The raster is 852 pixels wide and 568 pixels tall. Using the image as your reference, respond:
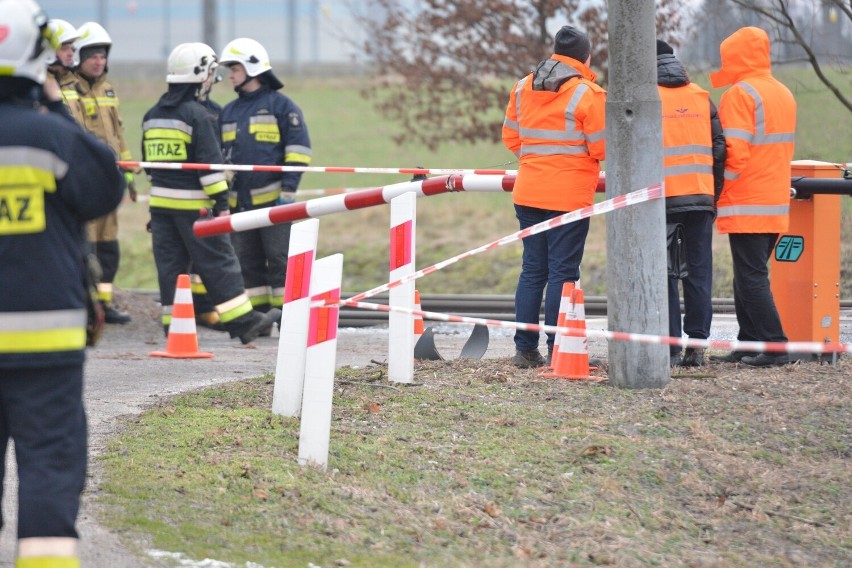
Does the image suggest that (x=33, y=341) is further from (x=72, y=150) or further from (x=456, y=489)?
(x=456, y=489)

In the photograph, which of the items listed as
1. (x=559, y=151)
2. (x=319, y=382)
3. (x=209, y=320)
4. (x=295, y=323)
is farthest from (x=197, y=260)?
(x=319, y=382)

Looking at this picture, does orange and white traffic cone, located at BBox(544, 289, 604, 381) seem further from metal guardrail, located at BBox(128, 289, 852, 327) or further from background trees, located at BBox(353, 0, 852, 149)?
background trees, located at BBox(353, 0, 852, 149)

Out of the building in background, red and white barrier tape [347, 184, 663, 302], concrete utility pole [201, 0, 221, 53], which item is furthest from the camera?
the building in background

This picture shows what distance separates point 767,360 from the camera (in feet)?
27.2

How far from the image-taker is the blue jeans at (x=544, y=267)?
8078 millimetres

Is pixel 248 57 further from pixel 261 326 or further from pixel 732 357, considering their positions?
pixel 732 357

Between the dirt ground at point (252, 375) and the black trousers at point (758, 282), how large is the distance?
29 centimetres

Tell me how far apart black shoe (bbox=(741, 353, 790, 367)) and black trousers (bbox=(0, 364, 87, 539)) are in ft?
17.4

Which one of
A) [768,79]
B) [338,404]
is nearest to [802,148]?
[768,79]

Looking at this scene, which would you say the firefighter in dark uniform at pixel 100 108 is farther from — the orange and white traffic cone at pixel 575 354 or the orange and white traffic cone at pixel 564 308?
the orange and white traffic cone at pixel 575 354

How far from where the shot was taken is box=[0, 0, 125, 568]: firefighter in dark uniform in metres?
3.92

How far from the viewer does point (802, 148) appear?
1550 cm

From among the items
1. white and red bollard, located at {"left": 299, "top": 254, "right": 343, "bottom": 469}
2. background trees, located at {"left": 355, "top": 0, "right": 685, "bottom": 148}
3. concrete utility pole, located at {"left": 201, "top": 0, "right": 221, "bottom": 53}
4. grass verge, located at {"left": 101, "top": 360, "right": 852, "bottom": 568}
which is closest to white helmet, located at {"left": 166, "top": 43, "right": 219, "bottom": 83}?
grass verge, located at {"left": 101, "top": 360, "right": 852, "bottom": 568}

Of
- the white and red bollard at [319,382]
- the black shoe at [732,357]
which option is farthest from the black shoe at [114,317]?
the white and red bollard at [319,382]
